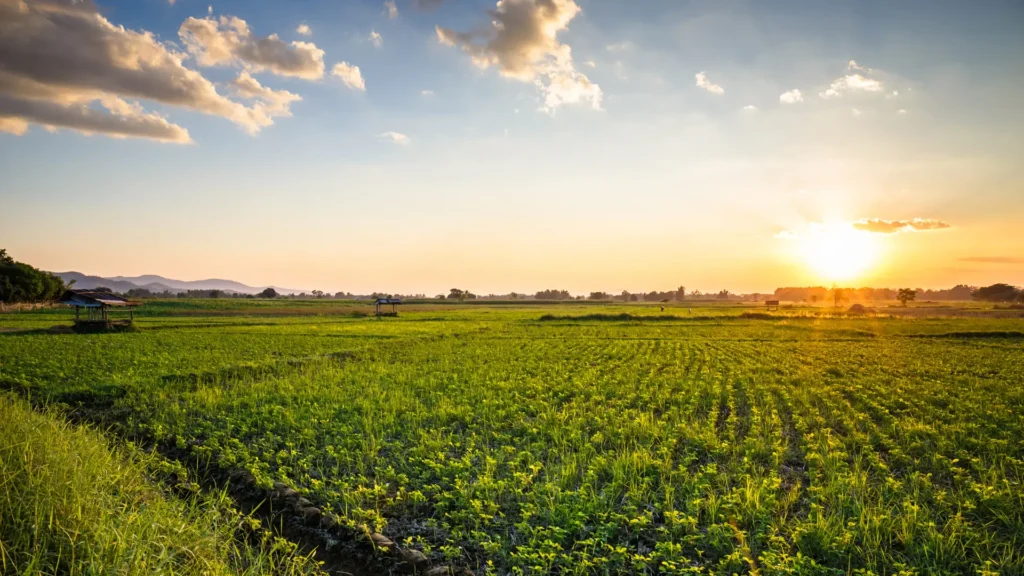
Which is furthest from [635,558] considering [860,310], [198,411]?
[860,310]

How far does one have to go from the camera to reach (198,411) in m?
13.1

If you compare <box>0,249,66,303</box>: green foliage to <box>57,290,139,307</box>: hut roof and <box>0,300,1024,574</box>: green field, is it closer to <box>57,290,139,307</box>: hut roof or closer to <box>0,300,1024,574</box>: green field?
<box>57,290,139,307</box>: hut roof

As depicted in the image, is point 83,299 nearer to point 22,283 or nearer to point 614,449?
point 22,283

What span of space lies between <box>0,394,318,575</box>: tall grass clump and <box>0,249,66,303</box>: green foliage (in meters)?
75.5

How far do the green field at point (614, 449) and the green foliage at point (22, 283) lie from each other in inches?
2159

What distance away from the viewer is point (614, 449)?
9992 mm

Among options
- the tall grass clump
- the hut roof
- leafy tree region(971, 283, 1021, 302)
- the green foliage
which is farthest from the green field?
leafy tree region(971, 283, 1021, 302)

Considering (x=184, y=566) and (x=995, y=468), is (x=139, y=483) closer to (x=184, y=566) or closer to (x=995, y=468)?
(x=184, y=566)

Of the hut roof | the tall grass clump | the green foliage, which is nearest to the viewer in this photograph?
the tall grass clump

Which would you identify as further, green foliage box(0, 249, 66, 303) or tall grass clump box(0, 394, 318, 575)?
green foliage box(0, 249, 66, 303)

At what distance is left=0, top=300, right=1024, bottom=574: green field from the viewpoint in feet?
20.6

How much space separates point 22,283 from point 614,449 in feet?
280

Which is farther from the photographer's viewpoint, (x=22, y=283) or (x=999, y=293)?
(x=999, y=293)

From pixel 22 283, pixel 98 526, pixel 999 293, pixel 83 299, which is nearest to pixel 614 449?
pixel 98 526
